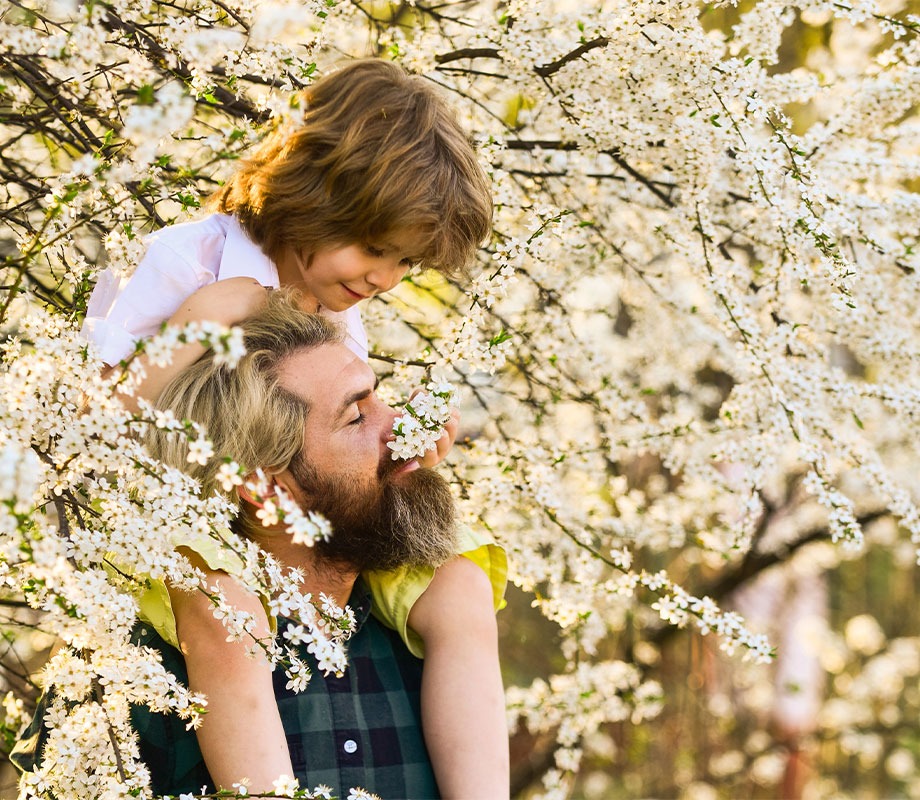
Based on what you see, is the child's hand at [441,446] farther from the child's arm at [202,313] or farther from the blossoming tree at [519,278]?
the child's arm at [202,313]

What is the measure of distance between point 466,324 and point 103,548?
884 mm

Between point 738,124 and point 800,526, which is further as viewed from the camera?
point 800,526

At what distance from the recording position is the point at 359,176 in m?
2.30

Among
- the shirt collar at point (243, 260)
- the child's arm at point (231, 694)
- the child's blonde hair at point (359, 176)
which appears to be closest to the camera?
the child's arm at point (231, 694)

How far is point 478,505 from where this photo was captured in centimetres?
278

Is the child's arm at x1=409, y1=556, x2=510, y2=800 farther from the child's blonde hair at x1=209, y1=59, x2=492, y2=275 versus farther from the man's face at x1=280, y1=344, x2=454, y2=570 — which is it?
the child's blonde hair at x1=209, y1=59, x2=492, y2=275

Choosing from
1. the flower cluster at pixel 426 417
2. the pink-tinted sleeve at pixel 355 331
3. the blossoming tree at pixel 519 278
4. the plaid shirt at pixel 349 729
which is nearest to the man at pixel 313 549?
the plaid shirt at pixel 349 729

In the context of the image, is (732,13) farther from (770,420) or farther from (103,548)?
(103,548)

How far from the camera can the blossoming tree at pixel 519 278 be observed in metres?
1.49

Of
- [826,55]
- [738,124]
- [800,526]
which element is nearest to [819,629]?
[800,526]

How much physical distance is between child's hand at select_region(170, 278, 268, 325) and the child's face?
233mm

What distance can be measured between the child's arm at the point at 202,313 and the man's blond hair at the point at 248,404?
0.09 ft

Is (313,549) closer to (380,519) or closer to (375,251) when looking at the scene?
(380,519)

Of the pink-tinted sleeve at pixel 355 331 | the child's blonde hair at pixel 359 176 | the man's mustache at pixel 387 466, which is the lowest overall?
the man's mustache at pixel 387 466
